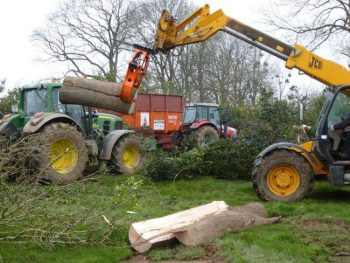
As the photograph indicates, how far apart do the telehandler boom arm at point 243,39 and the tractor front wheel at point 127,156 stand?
311 centimetres

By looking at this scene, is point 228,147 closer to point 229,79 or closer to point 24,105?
point 24,105

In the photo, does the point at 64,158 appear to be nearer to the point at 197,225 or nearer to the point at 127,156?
the point at 127,156

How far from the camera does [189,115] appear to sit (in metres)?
22.1

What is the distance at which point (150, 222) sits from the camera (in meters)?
7.27

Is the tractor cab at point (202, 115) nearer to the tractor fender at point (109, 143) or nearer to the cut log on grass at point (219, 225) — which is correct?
the tractor fender at point (109, 143)

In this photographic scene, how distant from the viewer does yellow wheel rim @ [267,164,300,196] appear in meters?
9.61

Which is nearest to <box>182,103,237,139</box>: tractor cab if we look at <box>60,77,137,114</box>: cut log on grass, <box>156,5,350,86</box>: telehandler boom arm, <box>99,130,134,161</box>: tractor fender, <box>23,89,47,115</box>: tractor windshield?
<box>99,130,134,161</box>: tractor fender

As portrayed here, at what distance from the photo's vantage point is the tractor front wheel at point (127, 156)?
520 inches

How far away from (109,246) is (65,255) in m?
0.63

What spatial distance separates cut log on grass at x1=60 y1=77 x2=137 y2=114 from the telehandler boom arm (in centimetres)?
137

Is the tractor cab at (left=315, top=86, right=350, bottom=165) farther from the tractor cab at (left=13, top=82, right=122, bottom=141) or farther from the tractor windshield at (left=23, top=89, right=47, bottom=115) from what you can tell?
the tractor windshield at (left=23, top=89, right=47, bottom=115)

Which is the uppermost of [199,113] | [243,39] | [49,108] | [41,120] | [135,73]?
[243,39]

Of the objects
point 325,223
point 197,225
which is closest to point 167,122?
point 325,223

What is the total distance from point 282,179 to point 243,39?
2.88 metres
